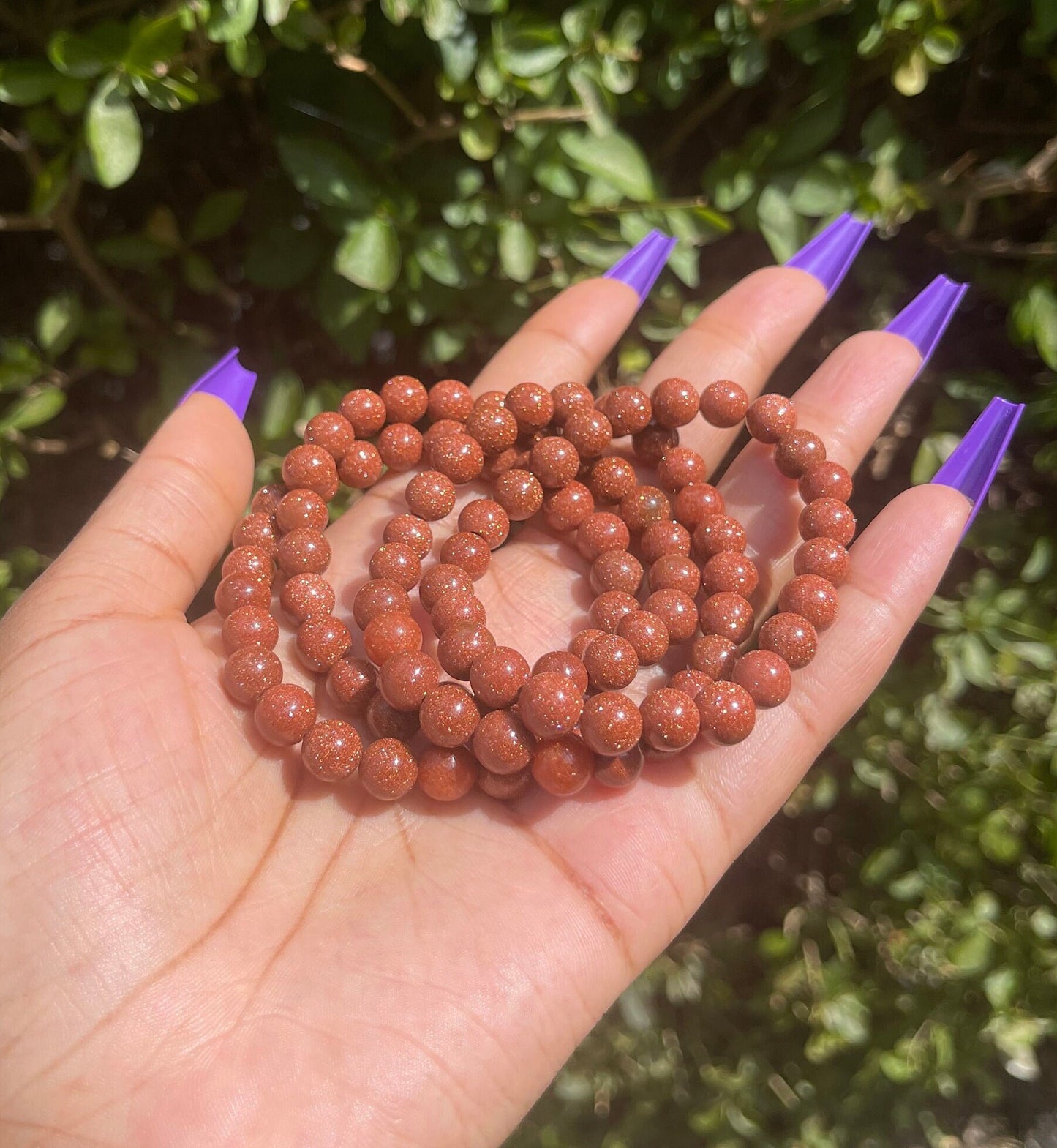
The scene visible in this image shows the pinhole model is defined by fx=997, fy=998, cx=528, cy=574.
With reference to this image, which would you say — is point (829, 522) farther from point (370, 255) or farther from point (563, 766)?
point (370, 255)

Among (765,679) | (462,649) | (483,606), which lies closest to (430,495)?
(483,606)

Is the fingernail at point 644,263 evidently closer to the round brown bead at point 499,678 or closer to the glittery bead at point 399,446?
the glittery bead at point 399,446

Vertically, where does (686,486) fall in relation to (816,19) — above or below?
below

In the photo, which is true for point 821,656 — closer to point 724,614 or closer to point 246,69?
point 724,614

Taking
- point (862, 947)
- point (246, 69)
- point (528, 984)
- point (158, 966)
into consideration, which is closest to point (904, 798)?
point (862, 947)

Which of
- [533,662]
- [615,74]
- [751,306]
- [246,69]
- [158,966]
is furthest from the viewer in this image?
[751,306]

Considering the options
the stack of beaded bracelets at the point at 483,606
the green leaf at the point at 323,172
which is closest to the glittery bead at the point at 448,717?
the stack of beaded bracelets at the point at 483,606
